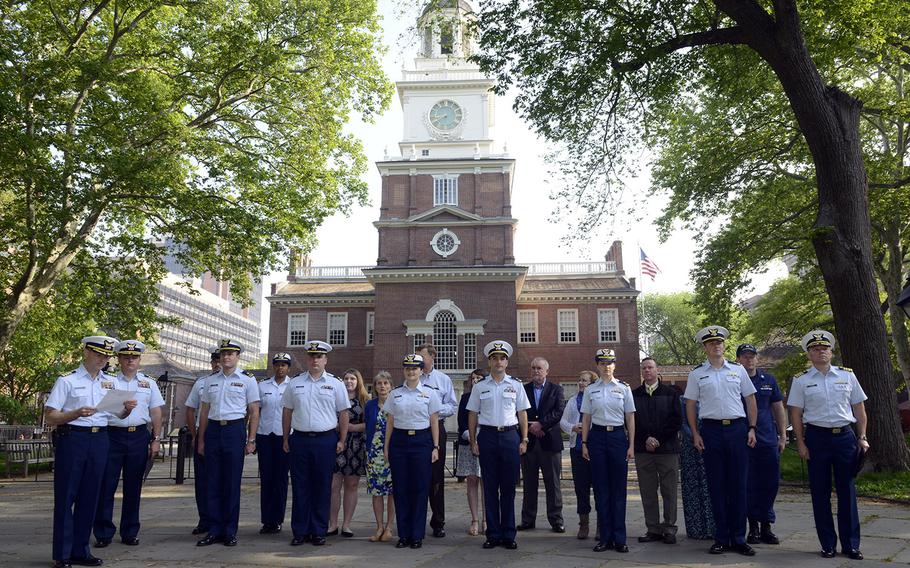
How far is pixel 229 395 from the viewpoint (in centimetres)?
752

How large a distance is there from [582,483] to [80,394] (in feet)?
18.6

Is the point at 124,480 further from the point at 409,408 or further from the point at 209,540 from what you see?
the point at 409,408

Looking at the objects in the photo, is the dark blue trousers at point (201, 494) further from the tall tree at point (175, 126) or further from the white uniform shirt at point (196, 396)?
the tall tree at point (175, 126)

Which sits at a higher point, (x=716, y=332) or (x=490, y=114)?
(x=490, y=114)

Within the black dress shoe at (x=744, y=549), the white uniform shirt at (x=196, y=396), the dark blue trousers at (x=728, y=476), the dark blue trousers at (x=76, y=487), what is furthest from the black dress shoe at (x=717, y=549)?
the dark blue trousers at (x=76, y=487)

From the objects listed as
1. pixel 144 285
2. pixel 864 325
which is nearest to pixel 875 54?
pixel 864 325

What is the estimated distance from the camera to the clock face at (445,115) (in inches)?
1544

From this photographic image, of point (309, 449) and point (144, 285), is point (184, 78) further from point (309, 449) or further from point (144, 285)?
point (309, 449)

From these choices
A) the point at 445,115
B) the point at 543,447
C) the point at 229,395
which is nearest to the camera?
the point at 229,395

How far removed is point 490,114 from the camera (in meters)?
40.2

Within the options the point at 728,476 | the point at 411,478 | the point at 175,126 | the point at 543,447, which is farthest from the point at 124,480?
the point at 175,126

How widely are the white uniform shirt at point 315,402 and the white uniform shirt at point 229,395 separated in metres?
0.46

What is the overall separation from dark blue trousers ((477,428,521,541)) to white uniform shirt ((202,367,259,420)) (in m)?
2.75

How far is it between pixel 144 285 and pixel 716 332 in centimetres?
1643
